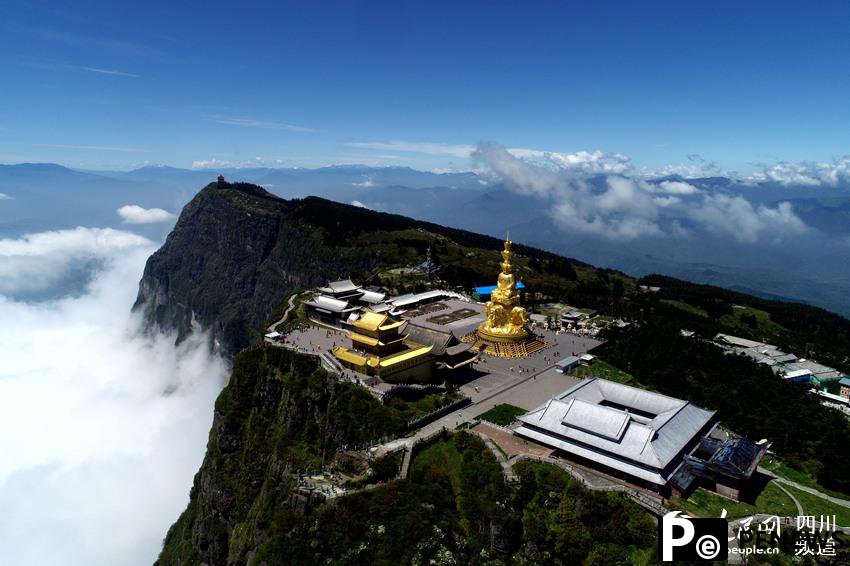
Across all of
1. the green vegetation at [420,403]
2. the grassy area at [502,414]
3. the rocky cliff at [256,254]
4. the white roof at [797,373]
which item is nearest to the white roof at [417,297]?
the rocky cliff at [256,254]

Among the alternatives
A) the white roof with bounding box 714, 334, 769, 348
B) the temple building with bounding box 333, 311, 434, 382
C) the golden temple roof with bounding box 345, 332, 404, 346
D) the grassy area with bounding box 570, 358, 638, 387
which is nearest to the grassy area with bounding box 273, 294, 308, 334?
the temple building with bounding box 333, 311, 434, 382

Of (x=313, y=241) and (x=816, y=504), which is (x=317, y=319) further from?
(x=313, y=241)

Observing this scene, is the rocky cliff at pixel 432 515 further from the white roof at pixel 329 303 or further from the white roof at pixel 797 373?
the white roof at pixel 797 373

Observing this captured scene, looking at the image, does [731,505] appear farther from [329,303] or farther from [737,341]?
[737,341]

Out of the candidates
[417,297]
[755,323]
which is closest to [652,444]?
[417,297]

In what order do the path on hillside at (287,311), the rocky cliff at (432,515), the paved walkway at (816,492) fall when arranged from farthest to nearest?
the path on hillside at (287,311) → the paved walkway at (816,492) → the rocky cliff at (432,515)

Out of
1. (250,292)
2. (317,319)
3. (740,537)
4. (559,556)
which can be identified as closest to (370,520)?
(559,556)
